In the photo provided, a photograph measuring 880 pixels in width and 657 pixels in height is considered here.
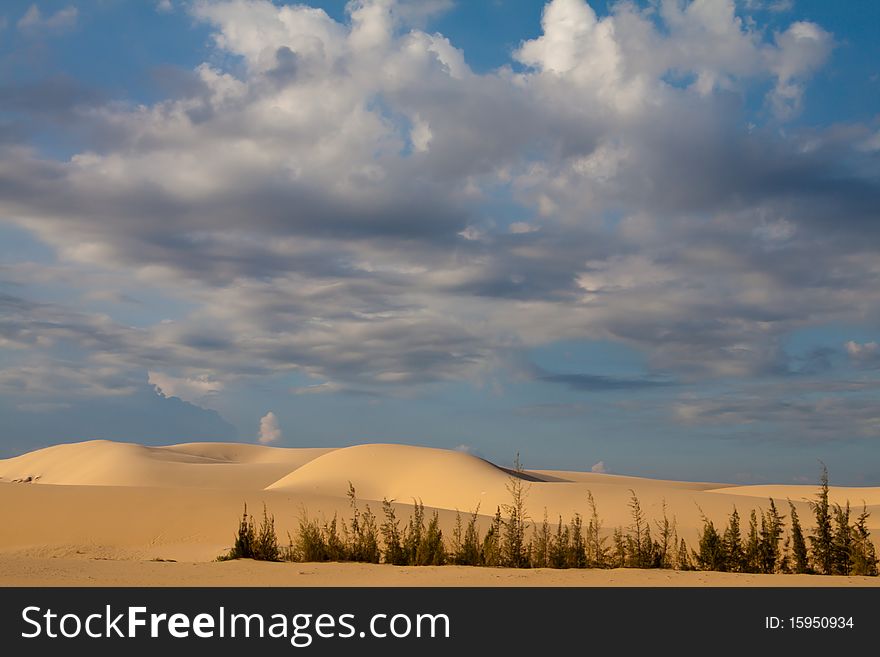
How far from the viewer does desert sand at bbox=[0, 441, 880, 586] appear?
12664mm

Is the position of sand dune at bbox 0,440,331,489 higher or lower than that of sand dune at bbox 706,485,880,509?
higher

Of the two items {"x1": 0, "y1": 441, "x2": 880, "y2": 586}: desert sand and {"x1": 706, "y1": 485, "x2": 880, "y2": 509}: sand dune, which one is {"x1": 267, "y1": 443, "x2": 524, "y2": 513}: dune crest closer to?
{"x1": 0, "y1": 441, "x2": 880, "y2": 586}: desert sand

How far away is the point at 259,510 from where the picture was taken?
90.5 ft

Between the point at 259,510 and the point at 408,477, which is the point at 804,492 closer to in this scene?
the point at 408,477

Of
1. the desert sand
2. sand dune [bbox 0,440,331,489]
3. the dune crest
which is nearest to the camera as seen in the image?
the desert sand

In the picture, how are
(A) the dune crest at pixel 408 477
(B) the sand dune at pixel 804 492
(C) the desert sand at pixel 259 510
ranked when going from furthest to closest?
(B) the sand dune at pixel 804 492 → (A) the dune crest at pixel 408 477 → (C) the desert sand at pixel 259 510

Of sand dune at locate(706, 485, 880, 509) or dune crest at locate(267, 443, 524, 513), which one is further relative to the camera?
sand dune at locate(706, 485, 880, 509)

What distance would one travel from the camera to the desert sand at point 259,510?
499 inches

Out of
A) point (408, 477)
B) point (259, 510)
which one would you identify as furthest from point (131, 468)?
point (259, 510)

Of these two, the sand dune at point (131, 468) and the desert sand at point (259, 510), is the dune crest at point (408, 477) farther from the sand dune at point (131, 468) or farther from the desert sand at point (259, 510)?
the sand dune at point (131, 468)

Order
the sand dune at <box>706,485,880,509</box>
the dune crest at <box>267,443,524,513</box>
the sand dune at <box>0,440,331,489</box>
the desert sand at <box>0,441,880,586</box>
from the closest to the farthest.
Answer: the desert sand at <box>0,441,880,586</box> < the dune crest at <box>267,443,524,513</box> < the sand dune at <box>706,485,880,509</box> < the sand dune at <box>0,440,331,489</box>

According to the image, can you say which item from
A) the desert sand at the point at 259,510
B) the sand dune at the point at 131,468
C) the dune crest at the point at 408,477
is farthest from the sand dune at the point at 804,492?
the sand dune at the point at 131,468

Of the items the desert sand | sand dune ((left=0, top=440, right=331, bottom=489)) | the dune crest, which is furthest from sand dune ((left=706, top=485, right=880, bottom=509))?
sand dune ((left=0, top=440, right=331, bottom=489))
